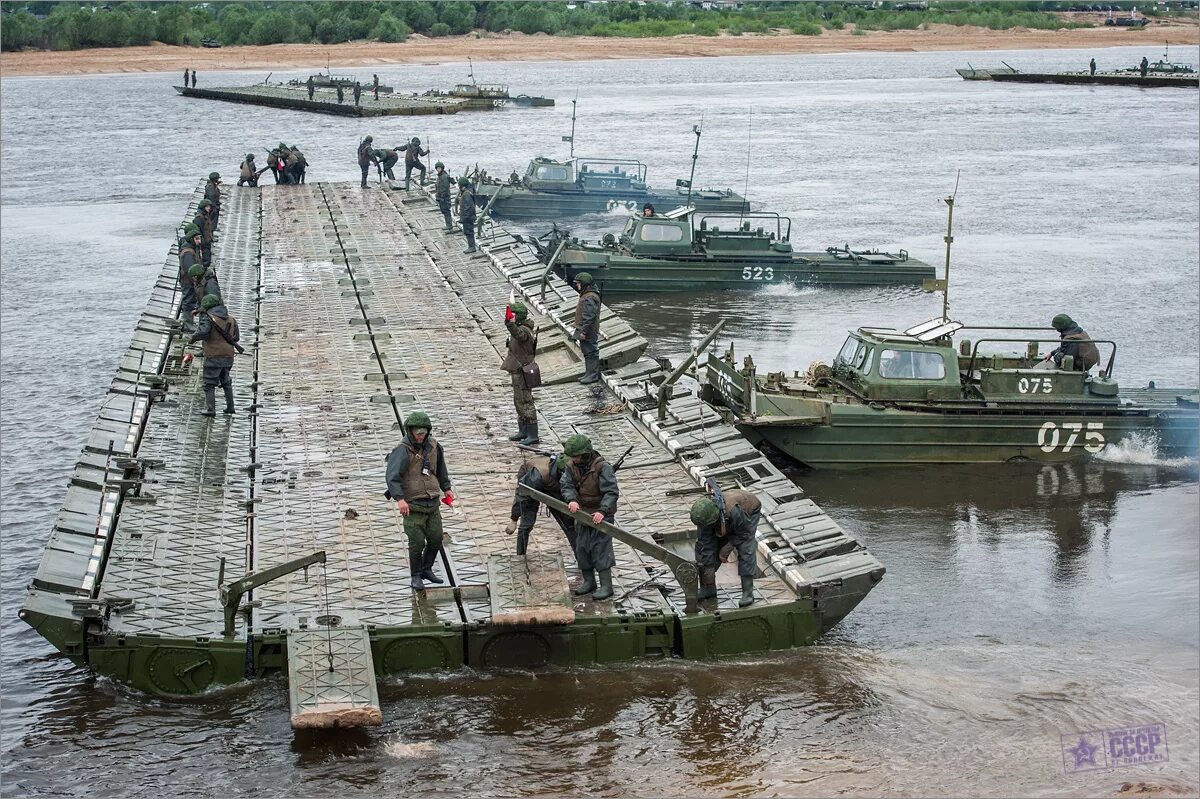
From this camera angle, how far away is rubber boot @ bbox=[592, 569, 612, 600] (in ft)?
52.9

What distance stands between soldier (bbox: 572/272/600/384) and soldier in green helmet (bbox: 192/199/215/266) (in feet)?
31.1

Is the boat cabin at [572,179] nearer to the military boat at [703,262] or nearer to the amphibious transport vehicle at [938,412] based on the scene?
the military boat at [703,262]

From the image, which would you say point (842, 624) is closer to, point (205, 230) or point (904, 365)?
point (904, 365)

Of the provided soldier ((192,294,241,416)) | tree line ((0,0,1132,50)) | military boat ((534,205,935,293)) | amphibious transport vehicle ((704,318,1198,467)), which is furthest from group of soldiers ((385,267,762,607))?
tree line ((0,0,1132,50))

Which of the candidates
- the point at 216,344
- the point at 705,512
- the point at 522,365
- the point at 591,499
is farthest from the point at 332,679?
the point at 216,344

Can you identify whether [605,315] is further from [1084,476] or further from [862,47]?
[862,47]

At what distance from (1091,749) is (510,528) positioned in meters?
5.85

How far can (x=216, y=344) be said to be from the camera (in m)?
21.3

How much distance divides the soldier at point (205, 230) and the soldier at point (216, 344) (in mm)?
8589

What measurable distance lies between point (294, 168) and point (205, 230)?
15.0 metres

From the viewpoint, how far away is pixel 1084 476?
77.0 ft

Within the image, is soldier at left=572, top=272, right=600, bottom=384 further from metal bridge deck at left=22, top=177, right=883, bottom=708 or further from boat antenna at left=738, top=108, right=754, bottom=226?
boat antenna at left=738, top=108, right=754, bottom=226

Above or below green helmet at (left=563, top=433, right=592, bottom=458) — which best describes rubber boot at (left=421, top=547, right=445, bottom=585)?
below

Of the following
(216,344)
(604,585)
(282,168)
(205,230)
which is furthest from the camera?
(282,168)
